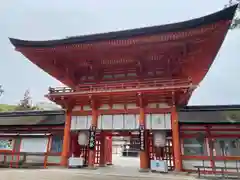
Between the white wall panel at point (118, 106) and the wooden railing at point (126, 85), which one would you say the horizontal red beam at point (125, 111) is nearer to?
the white wall panel at point (118, 106)

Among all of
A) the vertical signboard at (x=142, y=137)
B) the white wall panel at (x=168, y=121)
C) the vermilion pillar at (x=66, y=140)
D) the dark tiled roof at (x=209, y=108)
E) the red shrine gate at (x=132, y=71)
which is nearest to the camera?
the red shrine gate at (x=132, y=71)

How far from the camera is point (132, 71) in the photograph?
12984 mm

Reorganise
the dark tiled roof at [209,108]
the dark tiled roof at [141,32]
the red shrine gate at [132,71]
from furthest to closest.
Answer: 1. the dark tiled roof at [209,108]
2. the red shrine gate at [132,71]
3. the dark tiled roof at [141,32]

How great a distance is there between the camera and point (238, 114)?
12.2 meters

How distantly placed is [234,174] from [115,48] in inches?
355

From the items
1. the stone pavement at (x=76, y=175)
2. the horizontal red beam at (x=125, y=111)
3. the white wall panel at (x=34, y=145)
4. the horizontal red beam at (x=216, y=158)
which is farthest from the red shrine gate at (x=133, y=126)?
the white wall panel at (x=34, y=145)

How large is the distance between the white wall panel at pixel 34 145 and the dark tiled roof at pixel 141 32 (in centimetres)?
659

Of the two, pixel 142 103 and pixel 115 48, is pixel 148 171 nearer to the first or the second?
pixel 142 103

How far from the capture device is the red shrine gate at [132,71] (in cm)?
1038

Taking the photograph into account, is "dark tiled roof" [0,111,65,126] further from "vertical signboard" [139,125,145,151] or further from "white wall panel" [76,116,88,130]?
"vertical signboard" [139,125,145,151]

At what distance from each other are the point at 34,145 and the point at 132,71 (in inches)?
340

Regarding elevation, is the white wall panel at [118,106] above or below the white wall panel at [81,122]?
above

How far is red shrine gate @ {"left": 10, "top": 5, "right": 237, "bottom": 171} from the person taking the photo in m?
10.4

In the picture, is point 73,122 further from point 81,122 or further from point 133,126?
point 133,126
